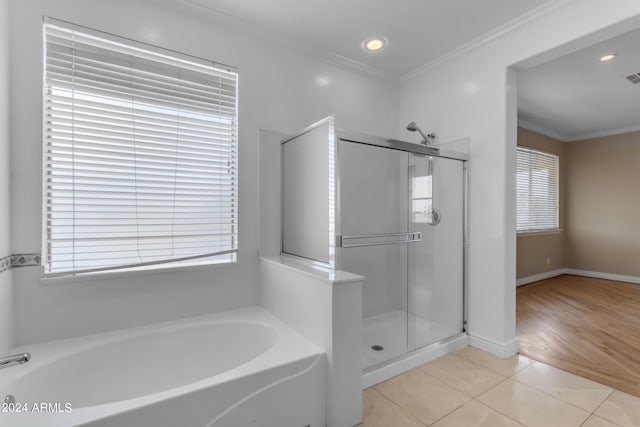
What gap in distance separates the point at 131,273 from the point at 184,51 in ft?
4.87

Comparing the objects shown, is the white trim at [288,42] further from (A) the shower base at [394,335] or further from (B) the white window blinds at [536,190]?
(B) the white window blinds at [536,190]

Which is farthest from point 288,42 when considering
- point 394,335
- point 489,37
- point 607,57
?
point 607,57

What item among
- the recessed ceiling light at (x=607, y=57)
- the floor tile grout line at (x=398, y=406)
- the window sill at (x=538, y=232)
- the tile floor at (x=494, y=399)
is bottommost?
the floor tile grout line at (x=398, y=406)

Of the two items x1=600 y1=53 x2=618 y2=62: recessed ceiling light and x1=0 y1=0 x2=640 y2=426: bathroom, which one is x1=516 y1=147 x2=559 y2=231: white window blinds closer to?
x1=600 y1=53 x2=618 y2=62: recessed ceiling light

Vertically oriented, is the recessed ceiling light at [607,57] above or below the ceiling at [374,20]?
above

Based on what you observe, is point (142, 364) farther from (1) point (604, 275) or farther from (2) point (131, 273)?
(1) point (604, 275)

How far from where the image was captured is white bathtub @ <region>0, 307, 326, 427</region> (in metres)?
1.18

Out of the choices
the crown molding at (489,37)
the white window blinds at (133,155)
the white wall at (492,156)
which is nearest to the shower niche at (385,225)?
the white wall at (492,156)

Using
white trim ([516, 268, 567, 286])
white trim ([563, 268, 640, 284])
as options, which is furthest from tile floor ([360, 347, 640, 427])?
white trim ([563, 268, 640, 284])

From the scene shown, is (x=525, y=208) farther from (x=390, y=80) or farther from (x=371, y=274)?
(x=371, y=274)

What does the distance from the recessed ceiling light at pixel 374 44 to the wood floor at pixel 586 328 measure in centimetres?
270

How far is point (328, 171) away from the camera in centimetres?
197

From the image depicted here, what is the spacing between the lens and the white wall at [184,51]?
5.45 ft

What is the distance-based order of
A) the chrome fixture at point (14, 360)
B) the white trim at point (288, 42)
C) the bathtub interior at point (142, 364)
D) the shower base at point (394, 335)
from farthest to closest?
the shower base at point (394, 335), the white trim at point (288, 42), the bathtub interior at point (142, 364), the chrome fixture at point (14, 360)
